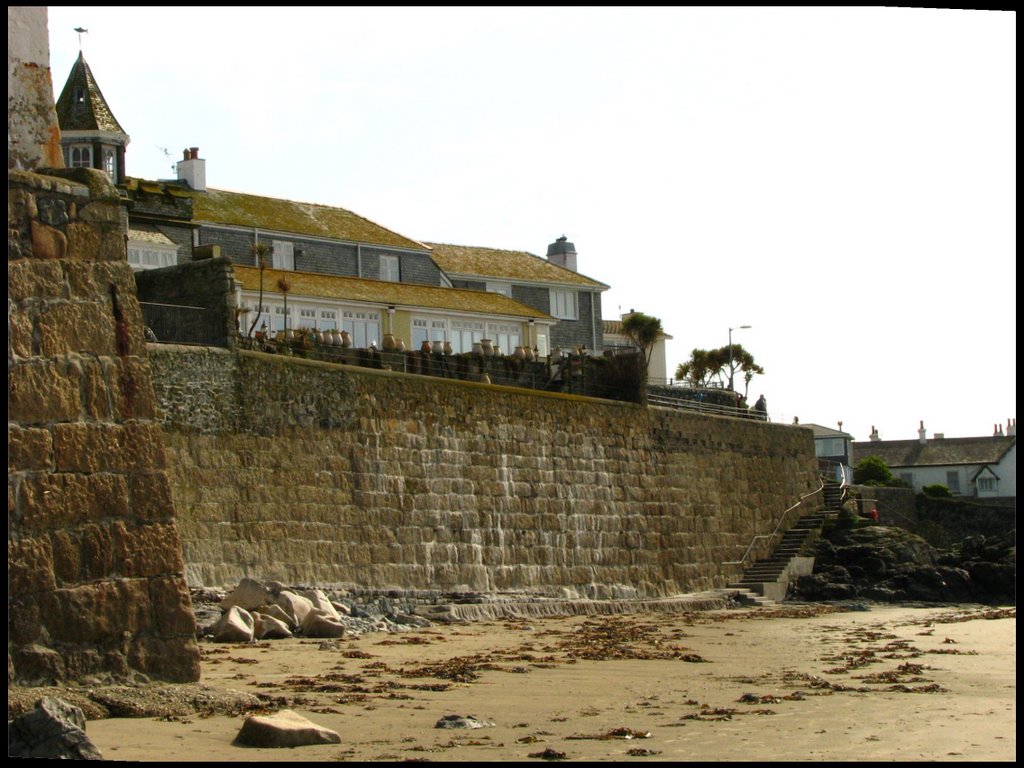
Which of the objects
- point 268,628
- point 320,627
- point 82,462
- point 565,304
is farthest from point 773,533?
point 82,462

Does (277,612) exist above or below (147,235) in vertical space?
below

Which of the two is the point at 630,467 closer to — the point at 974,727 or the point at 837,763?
the point at 974,727

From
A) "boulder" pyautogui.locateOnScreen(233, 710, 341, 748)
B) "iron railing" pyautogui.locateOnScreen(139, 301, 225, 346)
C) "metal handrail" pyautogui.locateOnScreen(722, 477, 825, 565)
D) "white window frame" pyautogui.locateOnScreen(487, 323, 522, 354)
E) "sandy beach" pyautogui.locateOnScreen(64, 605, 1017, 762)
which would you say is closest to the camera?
"boulder" pyautogui.locateOnScreen(233, 710, 341, 748)

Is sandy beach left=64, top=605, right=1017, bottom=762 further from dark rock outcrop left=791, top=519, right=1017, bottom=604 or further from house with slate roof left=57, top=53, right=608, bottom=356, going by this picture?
house with slate roof left=57, top=53, right=608, bottom=356

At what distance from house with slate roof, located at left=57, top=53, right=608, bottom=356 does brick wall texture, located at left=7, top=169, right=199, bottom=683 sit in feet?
56.6

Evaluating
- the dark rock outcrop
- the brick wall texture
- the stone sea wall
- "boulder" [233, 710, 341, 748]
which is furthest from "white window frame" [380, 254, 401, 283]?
"boulder" [233, 710, 341, 748]

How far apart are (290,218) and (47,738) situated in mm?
29398

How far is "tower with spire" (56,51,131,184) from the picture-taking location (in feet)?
103

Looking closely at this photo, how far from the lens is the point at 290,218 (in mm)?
35812

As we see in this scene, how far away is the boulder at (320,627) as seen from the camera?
1568 centimetres

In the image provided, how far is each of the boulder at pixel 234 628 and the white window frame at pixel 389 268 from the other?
2245 cm

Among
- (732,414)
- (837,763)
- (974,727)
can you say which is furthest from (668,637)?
(732,414)

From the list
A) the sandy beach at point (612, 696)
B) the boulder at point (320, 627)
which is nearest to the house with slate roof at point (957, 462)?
the sandy beach at point (612, 696)

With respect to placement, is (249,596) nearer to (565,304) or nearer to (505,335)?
(505,335)
